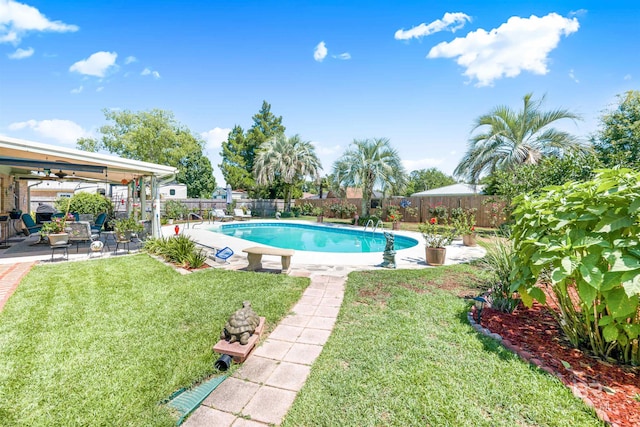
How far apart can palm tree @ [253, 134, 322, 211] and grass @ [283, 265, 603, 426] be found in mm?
18607

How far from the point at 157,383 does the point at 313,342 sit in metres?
1.58

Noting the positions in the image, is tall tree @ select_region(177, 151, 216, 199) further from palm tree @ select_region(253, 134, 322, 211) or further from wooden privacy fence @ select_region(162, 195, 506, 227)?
palm tree @ select_region(253, 134, 322, 211)

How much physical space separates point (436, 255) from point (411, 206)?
39.9 feet

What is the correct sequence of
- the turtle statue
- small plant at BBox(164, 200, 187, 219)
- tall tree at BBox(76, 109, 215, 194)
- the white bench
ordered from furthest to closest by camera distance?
tall tree at BBox(76, 109, 215, 194) → small plant at BBox(164, 200, 187, 219) → the white bench → the turtle statue

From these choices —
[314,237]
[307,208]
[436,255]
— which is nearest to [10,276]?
[436,255]

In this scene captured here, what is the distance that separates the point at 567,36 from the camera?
897cm

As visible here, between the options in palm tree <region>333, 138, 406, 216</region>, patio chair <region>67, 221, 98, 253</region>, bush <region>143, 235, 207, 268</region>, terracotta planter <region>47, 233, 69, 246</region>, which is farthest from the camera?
palm tree <region>333, 138, 406, 216</region>

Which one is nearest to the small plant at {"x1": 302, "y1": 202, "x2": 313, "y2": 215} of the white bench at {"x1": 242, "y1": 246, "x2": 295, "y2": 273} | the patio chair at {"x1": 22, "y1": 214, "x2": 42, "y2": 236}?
the patio chair at {"x1": 22, "y1": 214, "x2": 42, "y2": 236}

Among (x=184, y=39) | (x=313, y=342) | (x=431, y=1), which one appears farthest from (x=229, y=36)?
(x=313, y=342)

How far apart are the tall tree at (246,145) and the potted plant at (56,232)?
25.6 meters

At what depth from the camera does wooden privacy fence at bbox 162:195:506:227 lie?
15040 millimetres

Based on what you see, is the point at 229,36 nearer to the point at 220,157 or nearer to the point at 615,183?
the point at 615,183

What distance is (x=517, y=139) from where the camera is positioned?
13.4 m

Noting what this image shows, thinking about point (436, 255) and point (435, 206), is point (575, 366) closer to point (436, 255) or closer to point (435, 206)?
point (436, 255)
